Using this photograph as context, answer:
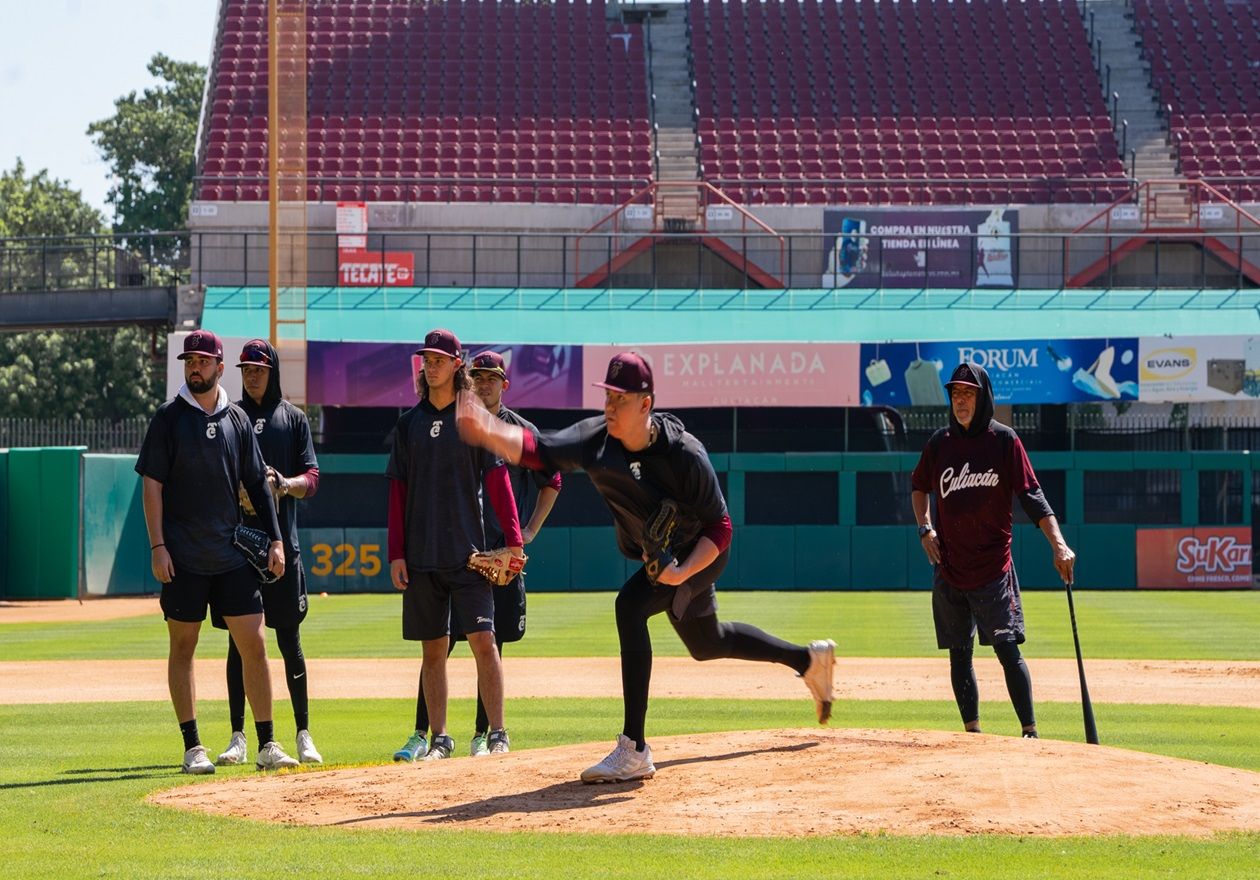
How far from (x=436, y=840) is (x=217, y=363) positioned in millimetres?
2985

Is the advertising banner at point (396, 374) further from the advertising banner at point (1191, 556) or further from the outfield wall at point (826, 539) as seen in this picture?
the advertising banner at point (1191, 556)

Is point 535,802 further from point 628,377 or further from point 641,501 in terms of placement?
point 628,377

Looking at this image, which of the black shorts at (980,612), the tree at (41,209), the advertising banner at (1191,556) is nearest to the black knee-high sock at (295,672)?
the black shorts at (980,612)

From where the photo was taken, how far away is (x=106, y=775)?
8.21 metres

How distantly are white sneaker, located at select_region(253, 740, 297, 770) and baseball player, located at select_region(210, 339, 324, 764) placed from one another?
230mm

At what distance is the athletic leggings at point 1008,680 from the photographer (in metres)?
8.67

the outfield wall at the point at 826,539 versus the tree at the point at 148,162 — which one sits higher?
the tree at the point at 148,162

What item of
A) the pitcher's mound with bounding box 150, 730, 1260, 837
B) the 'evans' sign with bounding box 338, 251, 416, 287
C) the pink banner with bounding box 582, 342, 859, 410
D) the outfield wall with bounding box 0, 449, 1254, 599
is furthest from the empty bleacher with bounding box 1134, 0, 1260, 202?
the pitcher's mound with bounding box 150, 730, 1260, 837

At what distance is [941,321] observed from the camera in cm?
3284

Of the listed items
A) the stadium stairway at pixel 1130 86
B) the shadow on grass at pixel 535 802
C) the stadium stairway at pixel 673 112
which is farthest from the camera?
the stadium stairway at pixel 1130 86

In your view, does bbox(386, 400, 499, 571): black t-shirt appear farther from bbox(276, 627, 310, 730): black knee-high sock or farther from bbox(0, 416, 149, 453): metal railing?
bbox(0, 416, 149, 453): metal railing

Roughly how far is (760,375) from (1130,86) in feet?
59.2

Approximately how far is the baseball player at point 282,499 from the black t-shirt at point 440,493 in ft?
2.42

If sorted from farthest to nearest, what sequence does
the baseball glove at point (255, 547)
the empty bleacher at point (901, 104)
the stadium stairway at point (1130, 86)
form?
the stadium stairway at point (1130, 86) < the empty bleacher at point (901, 104) < the baseball glove at point (255, 547)
